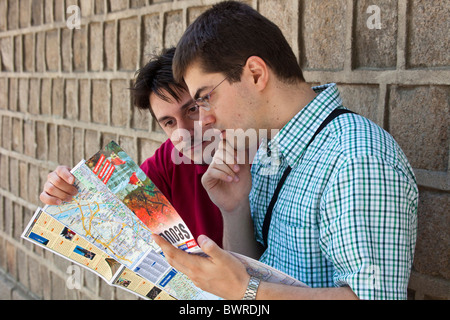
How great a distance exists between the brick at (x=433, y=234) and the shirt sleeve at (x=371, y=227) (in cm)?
64

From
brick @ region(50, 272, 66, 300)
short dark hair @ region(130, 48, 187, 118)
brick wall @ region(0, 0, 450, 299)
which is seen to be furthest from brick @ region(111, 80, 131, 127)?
brick @ region(50, 272, 66, 300)

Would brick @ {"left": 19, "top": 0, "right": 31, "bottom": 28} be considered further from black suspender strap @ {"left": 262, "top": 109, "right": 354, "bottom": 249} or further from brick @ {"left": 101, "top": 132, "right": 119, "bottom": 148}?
black suspender strap @ {"left": 262, "top": 109, "right": 354, "bottom": 249}

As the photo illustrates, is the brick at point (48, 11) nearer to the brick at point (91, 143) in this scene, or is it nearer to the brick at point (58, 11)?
the brick at point (58, 11)

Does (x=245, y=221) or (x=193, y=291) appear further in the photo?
(x=245, y=221)

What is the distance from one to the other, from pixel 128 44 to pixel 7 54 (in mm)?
2556

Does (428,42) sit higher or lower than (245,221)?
higher

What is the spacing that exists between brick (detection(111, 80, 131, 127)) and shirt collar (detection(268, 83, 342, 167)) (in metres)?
2.12

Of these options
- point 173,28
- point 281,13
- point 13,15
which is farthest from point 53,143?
point 281,13

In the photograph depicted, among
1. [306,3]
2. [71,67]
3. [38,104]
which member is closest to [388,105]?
[306,3]

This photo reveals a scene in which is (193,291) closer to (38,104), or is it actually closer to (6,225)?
(38,104)

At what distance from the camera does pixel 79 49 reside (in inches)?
155

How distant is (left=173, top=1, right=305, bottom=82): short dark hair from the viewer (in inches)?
59.3

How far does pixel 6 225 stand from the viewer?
216 inches

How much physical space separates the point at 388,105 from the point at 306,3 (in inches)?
24.9
